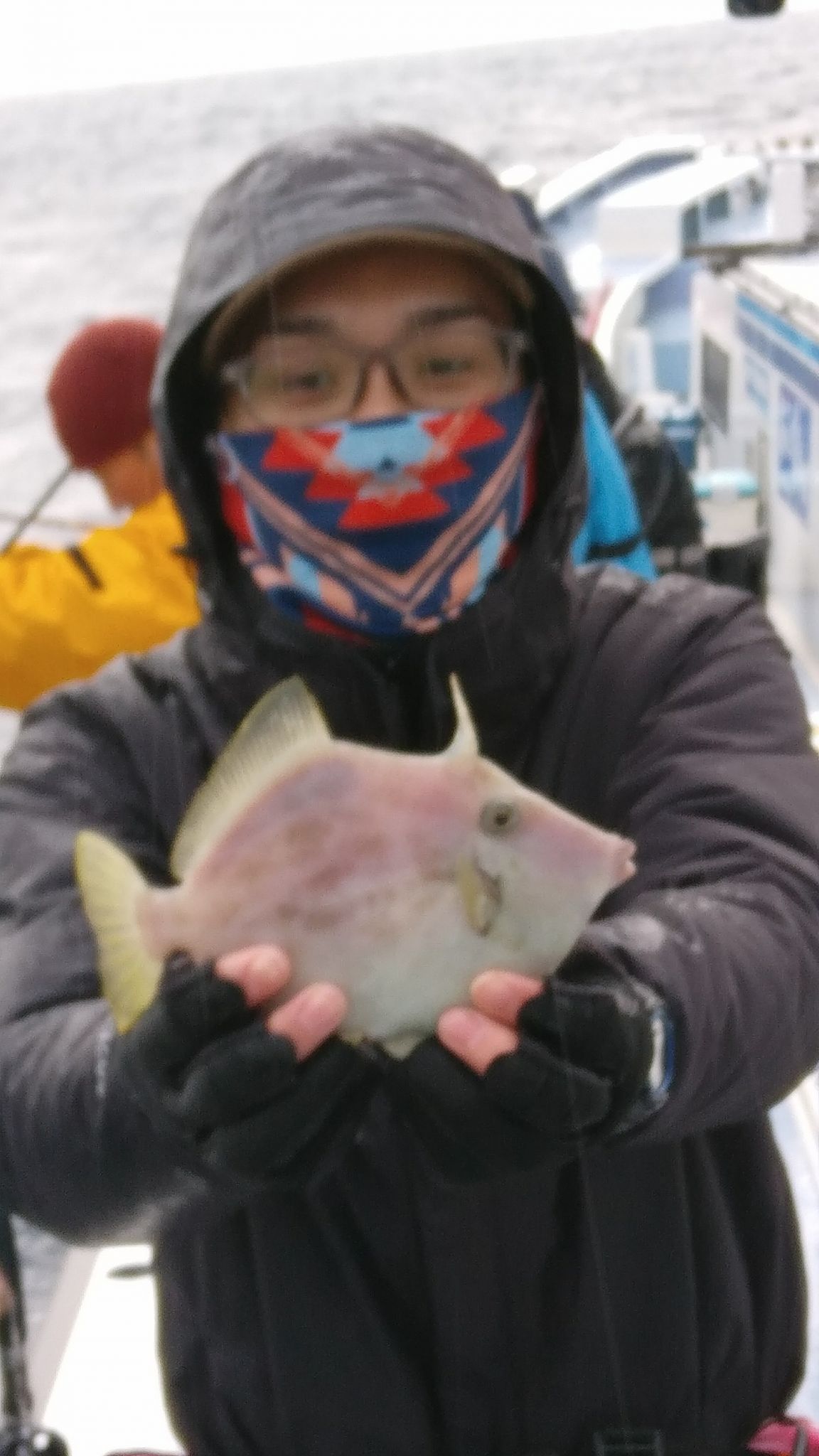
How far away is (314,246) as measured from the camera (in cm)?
144

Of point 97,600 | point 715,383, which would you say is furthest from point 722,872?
point 715,383

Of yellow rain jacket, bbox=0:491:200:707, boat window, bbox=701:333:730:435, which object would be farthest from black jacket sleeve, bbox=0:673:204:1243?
boat window, bbox=701:333:730:435

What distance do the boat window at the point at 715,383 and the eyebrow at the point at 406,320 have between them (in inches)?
248

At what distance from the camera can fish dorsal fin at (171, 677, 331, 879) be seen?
3.77 feet

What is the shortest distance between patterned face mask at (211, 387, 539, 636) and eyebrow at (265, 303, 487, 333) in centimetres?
10

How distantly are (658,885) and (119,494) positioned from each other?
2430 millimetres

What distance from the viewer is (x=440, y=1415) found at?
4.90 ft

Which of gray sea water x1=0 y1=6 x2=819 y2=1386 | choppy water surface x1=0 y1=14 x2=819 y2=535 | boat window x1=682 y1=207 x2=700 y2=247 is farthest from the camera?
→ choppy water surface x1=0 y1=14 x2=819 y2=535

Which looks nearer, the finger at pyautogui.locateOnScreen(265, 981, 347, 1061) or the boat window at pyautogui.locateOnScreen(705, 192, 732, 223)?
the finger at pyautogui.locateOnScreen(265, 981, 347, 1061)

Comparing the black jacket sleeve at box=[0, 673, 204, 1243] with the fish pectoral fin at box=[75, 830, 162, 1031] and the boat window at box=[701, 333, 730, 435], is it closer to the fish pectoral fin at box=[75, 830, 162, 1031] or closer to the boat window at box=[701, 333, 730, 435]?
the fish pectoral fin at box=[75, 830, 162, 1031]

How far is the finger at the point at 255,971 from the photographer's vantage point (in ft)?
→ 3.62

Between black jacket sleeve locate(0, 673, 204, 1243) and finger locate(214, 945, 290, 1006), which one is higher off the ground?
finger locate(214, 945, 290, 1006)

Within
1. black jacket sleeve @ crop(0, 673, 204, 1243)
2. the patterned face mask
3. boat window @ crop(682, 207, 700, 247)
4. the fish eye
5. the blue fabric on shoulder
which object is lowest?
boat window @ crop(682, 207, 700, 247)

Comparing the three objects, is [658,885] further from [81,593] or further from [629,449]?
[629,449]
